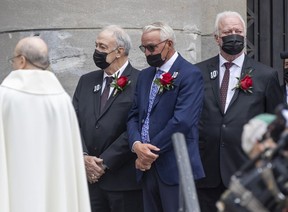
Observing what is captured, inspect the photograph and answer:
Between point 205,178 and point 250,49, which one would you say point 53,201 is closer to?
point 205,178

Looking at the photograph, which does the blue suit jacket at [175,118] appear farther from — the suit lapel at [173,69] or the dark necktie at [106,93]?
the dark necktie at [106,93]

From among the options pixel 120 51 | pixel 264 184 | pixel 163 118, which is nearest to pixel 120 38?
pixel 120 51

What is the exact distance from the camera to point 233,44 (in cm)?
680

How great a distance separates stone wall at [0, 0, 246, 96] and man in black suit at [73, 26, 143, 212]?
3.28 ft

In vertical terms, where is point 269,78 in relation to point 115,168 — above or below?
above

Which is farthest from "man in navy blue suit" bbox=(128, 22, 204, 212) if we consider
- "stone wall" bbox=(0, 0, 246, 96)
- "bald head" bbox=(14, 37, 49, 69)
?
"stone wall" bbox=(0, 0, 246, 96)

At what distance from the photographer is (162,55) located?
6.73m

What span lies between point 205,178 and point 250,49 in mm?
3310

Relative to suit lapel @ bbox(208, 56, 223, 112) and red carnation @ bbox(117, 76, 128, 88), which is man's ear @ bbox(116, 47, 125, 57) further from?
suit lapel @ bbox(208, 56, 223, 112)

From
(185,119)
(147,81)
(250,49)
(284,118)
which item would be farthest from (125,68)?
(284,118)

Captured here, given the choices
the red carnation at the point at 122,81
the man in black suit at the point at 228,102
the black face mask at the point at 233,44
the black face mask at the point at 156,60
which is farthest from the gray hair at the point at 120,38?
the black face mask at the point at 233,44

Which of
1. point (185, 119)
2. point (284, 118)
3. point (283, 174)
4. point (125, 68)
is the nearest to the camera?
point (283, 174)

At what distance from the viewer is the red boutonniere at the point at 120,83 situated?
23.5 feet

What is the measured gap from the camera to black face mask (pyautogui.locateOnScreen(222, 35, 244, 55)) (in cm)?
680
